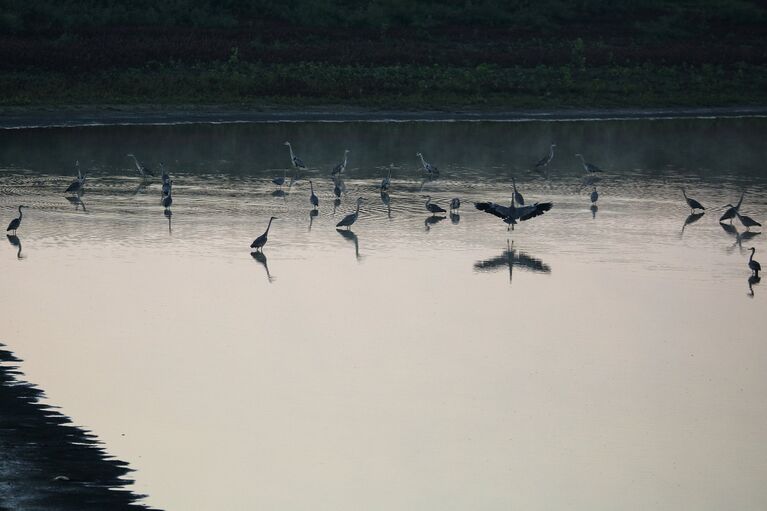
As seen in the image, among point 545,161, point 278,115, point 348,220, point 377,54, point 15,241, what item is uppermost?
point 377,54

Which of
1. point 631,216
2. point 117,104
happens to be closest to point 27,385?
point 631,216

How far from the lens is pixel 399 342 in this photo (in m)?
17.2

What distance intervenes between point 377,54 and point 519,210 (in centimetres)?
3803

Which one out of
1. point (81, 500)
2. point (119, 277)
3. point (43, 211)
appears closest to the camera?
point (81, 500)

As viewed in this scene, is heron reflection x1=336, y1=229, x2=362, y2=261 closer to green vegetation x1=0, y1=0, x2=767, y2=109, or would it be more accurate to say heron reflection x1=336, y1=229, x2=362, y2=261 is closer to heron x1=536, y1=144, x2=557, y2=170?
heron x1=536, y1=144, x2=557, y2=170

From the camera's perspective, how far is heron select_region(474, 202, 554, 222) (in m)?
24.6

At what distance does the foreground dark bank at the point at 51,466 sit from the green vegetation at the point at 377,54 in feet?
115

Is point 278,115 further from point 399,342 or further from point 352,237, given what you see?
point 399,342

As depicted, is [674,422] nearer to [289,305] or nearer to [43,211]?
[289,305]

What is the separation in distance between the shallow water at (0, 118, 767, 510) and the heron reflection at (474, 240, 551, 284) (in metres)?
0.09

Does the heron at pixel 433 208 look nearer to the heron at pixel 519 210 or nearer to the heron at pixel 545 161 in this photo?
the heron at pixel 519 210

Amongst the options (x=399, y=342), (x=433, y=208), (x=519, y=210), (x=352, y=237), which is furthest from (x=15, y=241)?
(x=399, y=342)

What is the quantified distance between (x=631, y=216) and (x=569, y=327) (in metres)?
10.2

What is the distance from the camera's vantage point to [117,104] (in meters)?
48.1
